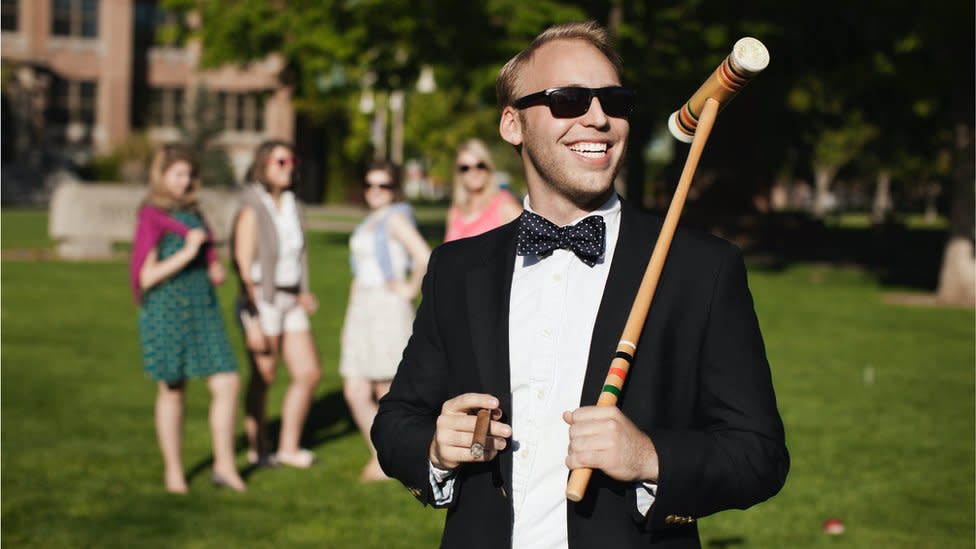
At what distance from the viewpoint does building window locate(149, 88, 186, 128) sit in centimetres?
5944

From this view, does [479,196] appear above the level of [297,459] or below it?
above

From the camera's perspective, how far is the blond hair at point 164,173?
7074 millimetres

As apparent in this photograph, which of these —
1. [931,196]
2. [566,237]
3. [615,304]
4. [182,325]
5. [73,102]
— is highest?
[73,102]

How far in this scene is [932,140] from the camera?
88.0 feet

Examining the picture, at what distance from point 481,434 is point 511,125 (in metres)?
0.82

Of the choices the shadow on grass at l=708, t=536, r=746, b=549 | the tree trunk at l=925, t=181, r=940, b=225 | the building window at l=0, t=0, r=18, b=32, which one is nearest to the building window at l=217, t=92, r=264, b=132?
the building window at l=0, t=0, r=18, b=32

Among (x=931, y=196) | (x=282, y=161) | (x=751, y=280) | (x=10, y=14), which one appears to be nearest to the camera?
(x=282, y=161)

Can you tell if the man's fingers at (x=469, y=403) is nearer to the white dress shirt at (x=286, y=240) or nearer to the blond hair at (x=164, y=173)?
the blond hair at (x=164, y=173)

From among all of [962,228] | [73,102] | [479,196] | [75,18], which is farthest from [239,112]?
[479,196]

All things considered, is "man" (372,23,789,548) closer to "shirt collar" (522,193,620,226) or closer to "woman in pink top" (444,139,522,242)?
"shirt collar" (522,193,620,226)

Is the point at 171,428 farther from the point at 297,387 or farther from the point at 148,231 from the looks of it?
the point at 148,231

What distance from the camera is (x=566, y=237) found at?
8.39ft

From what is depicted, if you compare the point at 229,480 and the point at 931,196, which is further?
the point at 931,196

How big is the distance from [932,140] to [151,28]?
142 feet
